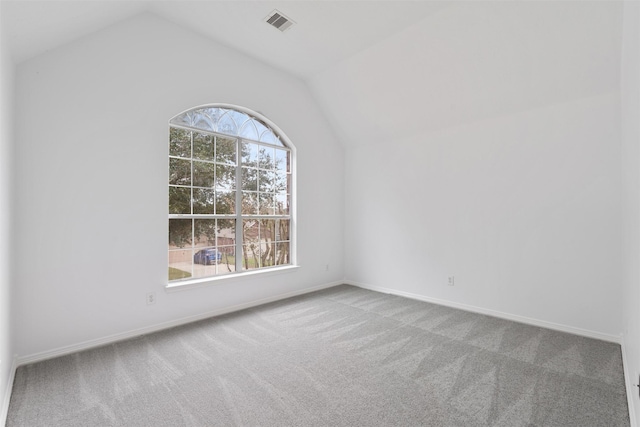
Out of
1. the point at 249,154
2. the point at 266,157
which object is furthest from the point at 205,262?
the point at 266,157

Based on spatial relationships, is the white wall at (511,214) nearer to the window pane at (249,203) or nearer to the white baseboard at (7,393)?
the window pane at (249,203)

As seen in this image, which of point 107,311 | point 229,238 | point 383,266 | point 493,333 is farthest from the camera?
point 383,266

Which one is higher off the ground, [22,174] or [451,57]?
[451,57]

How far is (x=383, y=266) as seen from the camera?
4.68 metres

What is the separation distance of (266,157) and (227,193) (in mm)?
842

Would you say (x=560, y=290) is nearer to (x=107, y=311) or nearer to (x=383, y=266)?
(x=383, y=266)

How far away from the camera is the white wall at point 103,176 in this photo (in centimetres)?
245

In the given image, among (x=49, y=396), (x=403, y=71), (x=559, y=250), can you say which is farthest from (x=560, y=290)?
(x=49, y=396)

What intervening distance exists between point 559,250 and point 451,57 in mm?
2381

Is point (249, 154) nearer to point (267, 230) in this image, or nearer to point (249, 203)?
point (249, 203)

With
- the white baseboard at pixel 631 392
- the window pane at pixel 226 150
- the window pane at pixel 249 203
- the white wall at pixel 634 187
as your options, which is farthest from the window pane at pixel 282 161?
the white baseboard at pixel 631 392

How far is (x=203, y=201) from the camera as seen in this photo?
3600mm

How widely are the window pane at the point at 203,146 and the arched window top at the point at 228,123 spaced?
9 centimetres

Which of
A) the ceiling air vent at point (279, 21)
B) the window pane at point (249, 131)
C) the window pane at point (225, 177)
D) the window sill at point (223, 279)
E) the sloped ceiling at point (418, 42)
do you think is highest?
the ceiling air vent at point (279, 21)
